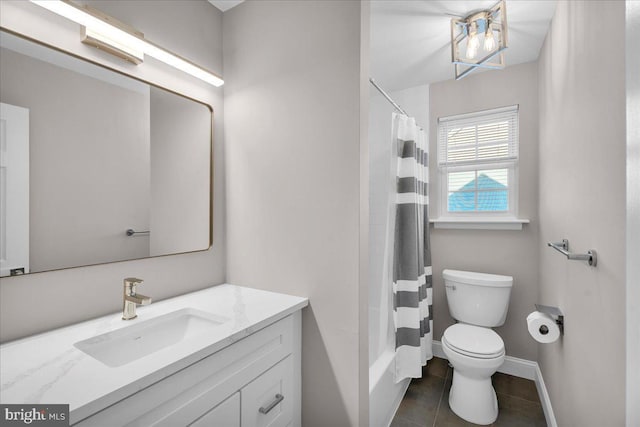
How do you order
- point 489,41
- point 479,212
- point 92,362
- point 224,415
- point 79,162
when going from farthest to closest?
point 479,212
point 489,41
point 79,162
point 224,415
point 92,362

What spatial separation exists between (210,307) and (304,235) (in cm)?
51

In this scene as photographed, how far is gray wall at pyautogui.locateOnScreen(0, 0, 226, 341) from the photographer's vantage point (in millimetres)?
939

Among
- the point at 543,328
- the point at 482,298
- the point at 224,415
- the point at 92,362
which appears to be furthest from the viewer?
the point at 482,298

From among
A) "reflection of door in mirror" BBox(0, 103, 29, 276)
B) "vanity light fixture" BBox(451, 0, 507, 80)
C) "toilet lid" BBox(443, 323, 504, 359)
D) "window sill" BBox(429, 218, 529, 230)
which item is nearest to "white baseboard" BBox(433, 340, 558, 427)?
"toilet lid" BBox(443, 323, 504, 359)

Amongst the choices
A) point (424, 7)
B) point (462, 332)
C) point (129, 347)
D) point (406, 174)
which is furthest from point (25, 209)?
point (462, 332)

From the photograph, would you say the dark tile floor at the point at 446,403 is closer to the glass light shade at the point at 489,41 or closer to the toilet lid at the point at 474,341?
the toilet lid at the point at 474,341

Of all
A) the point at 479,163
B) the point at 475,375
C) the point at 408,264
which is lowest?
the point at 475,375

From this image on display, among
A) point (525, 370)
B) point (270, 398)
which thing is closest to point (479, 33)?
point (270, 398)

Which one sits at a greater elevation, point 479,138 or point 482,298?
point 479,138

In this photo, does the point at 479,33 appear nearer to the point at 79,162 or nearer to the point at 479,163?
the point at 479,163

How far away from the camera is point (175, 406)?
78cm

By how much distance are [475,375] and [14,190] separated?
2392 millimetres

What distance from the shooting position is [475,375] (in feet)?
5.80

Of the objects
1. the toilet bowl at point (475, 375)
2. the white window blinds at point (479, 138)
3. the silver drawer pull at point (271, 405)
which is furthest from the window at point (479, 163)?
the silver drawer pull at point (271, 405)
